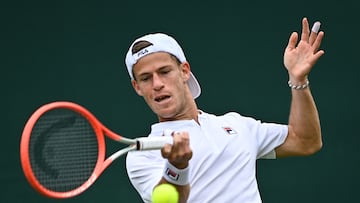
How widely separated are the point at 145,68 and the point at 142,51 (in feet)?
0.24

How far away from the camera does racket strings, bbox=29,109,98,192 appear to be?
369cm

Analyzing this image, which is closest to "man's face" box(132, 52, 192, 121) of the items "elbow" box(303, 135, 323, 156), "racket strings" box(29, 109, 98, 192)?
"racket strings" box(29, 109, 98, 192)

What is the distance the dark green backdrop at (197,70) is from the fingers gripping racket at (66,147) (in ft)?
6.23

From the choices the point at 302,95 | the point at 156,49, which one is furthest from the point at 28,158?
the point at 302,95

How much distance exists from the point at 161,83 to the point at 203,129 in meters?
0.29

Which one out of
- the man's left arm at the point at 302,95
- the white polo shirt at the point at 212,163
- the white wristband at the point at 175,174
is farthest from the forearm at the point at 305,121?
the white wristband at the point at 175,174

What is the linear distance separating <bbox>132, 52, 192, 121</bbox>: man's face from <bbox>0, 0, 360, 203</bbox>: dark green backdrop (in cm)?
167

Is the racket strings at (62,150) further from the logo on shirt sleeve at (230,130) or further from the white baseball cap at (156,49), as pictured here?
the logo on shirt sleeve at (230,130)

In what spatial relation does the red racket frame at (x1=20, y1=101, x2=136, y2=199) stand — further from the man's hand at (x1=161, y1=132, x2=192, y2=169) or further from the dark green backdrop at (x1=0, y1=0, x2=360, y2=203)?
the dark green backdrop at (x1=0, y1=0, x2=360, y2=203)

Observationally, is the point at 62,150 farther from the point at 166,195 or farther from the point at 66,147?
the point at 166,195

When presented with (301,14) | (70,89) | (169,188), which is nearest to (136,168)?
(169,188)

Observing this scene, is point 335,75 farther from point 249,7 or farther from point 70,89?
point 70,89

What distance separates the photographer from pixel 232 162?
4.13m

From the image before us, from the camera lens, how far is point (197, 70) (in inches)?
231
